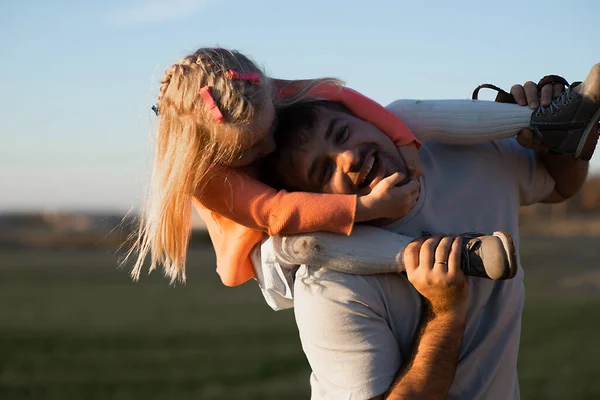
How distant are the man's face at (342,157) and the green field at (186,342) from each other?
6.73 meters

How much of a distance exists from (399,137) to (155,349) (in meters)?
9.93

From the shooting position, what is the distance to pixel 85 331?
1332 cm

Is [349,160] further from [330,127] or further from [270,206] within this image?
[270,206]

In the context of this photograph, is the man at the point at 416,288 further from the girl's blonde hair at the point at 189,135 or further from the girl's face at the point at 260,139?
the girl's blonde hair at the point at 189,135

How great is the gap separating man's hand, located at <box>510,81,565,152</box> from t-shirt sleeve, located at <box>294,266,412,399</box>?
0.62 meters

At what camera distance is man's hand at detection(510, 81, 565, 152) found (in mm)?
2457

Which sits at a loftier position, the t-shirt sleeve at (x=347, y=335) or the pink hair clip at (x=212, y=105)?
the pink hair clip at (x=212, y=105)

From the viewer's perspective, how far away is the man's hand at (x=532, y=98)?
8.06 feet

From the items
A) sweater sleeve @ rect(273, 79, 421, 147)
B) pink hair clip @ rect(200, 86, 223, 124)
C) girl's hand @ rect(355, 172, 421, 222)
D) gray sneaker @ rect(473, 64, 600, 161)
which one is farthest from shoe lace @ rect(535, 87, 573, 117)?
pink hair clip @ rect(200, 86, 223, 124)

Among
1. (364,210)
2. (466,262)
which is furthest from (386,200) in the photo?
(466,262)

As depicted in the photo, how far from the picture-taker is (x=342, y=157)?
2.26 metres

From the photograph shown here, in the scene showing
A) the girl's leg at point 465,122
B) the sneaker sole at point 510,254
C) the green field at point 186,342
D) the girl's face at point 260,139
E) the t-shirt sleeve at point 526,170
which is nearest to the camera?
the sneaker sole at point 510,254

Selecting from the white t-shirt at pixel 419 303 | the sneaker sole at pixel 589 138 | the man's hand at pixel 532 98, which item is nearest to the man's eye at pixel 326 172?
the white t-shirt at pixel 419 303

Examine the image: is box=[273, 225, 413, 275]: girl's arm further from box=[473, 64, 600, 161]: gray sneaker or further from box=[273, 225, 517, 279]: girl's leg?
box=[473, 64, 600, 161]: gray sneaker
